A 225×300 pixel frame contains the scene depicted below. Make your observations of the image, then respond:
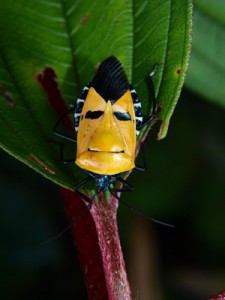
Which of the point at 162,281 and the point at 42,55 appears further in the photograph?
the point at 162,281

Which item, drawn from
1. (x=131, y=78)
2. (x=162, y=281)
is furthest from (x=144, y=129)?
(x=162, y=281)

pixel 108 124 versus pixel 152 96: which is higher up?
pixel 152 96

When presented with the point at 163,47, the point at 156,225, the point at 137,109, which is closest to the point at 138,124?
the point at 137,109

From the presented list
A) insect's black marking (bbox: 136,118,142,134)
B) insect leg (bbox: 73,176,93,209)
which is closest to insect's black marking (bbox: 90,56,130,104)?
insect's black marking (bbox: 136,118,142,134)

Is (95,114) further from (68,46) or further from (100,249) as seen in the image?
(100,249)

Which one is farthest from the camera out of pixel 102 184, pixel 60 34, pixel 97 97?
pixel 97 97

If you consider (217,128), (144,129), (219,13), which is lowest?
(217,128)

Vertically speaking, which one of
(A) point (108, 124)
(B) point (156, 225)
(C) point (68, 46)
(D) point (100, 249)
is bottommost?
(B) point (156, 225)

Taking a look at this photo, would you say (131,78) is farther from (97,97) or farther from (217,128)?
(217,128)
